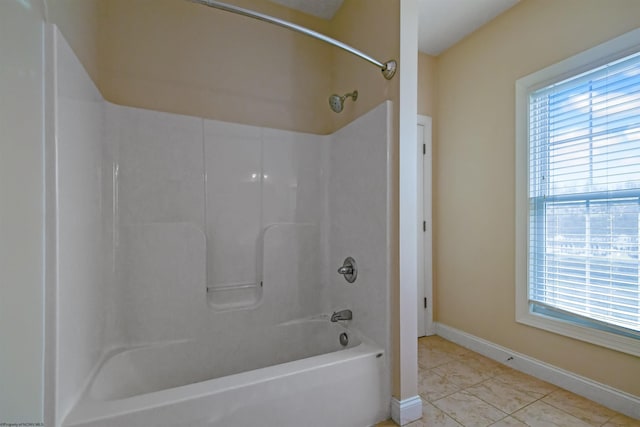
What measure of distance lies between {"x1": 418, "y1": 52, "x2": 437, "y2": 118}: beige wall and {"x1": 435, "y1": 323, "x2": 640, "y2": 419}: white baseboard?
6.84 feet

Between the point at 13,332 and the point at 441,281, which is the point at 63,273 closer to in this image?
the point at 13,332

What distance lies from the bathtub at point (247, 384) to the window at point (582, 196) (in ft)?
4.42

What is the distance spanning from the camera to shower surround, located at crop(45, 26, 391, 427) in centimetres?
108

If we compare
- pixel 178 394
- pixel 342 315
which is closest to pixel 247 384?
pixel 178 394

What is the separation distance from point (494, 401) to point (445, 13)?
2723mm

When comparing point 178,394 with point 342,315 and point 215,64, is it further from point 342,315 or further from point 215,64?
point 215,64

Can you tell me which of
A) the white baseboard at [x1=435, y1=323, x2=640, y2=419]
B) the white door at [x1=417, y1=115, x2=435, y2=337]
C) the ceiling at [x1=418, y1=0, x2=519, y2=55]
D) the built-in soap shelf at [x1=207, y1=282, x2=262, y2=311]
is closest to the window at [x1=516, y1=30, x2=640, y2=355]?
the white baseboard at [x1=435, y1=323, x2=640, y2=419]

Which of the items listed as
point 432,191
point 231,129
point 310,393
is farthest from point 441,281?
point 231,129

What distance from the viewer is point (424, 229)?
2.68 m

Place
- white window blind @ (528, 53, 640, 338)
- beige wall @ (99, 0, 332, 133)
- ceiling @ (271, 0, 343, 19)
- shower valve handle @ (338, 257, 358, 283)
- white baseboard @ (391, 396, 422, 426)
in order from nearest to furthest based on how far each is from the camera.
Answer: white baseboard @ (391, 396, 422, 426)
white window blind @ (528, 53, 640, 338)
beige wall @ (99, 0, 332, 133)
shower valve handle @ (338, 257, 358, 283)
ceiling @ (271, 0, 343, 19)

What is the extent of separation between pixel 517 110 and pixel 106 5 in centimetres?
281

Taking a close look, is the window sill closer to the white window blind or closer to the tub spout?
the white window blind

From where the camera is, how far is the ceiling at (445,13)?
208 cm

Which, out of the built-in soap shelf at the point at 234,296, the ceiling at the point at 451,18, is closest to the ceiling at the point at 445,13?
the ceiling at the point at 451,18
